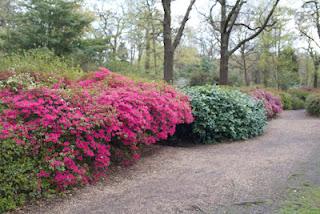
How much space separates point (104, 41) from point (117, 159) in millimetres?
11139

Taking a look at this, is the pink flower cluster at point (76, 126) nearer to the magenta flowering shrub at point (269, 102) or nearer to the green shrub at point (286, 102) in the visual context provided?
the magenta flowering shrub at point (269, 102)

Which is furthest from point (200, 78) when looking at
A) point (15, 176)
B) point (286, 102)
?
point (15, 176)

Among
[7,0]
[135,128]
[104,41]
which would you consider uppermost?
[7,0]

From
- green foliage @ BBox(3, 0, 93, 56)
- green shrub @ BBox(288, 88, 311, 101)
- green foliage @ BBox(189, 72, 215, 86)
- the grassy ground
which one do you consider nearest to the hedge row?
the grassy ground

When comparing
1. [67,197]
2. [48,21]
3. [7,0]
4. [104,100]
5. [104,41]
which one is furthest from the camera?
[7,0]

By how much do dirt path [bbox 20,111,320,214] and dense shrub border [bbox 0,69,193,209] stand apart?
0.29 m

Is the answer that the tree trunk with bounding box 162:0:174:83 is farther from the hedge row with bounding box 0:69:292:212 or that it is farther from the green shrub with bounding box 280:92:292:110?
the green shrub with bounding box 280:92:292:110

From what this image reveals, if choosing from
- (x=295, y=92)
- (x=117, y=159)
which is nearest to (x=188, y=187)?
(x=117, y=159)

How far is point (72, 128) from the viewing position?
3611mm

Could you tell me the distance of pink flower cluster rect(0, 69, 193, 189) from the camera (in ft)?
11.3

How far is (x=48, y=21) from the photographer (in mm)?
12914

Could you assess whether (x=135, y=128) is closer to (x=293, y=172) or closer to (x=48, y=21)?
(x=293, y=172)

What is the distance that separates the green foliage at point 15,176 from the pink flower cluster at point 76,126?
10cm

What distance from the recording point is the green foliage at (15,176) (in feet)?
9.87
